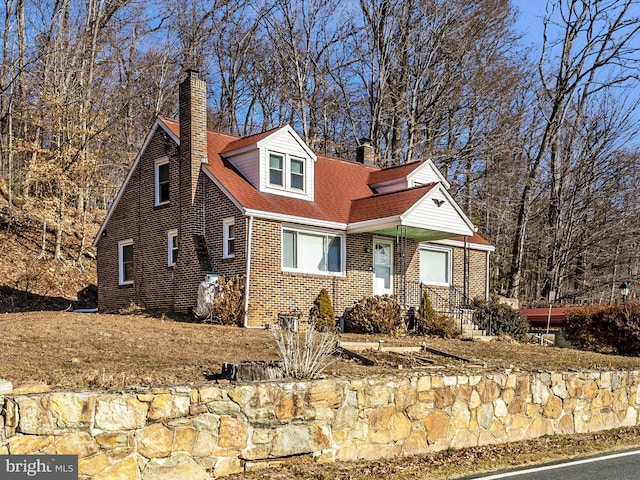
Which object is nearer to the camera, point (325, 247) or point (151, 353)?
point (151, 353)

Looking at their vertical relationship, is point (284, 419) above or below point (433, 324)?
below

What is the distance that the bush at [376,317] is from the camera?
20.0 m

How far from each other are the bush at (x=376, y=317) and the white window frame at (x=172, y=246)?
554 centimetres

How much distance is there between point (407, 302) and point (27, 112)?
17.4 metres

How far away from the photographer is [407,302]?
23.2m

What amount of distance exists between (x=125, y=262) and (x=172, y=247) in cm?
275

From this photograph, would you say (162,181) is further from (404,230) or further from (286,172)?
(404,230)

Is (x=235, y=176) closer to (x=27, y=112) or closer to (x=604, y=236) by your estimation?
(x=27, y=112)

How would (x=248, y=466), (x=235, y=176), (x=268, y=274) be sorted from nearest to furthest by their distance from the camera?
(x=248, y=466), (x=268, y=274), (x=235, y=176)

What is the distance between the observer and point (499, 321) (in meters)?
22.7

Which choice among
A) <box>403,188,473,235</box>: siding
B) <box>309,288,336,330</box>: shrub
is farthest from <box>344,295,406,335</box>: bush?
<box>403,188,473,235</box>: siding

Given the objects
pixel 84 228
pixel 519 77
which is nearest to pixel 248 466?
pixel 84 228

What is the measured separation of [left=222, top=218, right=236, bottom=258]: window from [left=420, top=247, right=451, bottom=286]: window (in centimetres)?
705

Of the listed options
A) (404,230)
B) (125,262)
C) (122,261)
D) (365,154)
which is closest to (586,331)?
(404,230)
